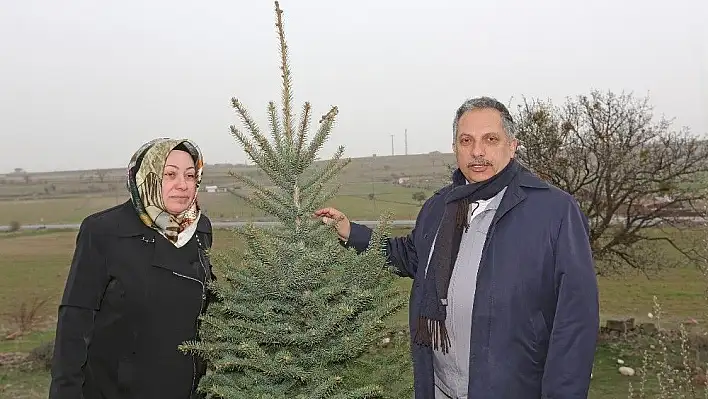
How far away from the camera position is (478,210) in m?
3.12

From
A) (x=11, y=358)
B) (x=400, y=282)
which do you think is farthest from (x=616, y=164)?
(x=11, y=358)

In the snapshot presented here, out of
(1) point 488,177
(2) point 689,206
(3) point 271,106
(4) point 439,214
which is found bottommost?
(2) point 689,206

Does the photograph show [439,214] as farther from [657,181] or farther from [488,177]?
[657,181]

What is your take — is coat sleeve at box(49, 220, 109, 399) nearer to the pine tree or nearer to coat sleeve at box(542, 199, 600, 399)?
the pine tree

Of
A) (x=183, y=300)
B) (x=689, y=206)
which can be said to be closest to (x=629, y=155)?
(x=689, y=206)

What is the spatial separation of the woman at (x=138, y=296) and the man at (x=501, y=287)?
0.87 meters

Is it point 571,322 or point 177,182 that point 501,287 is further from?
point 177,182

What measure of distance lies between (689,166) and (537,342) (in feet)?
45.4

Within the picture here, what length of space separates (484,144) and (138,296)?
207 centimetres

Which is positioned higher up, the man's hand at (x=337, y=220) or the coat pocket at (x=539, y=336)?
the man's hand at (x=337, y=220)

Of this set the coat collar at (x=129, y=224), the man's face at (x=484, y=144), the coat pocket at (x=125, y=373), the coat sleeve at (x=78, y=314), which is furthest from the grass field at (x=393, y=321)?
the man's face at (x=484, y=144)

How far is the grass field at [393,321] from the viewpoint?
129 inches

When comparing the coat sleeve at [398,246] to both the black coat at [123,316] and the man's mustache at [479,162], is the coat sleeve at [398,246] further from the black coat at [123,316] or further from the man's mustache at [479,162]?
the black coat at [123,316]

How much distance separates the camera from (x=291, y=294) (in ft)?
8.66
